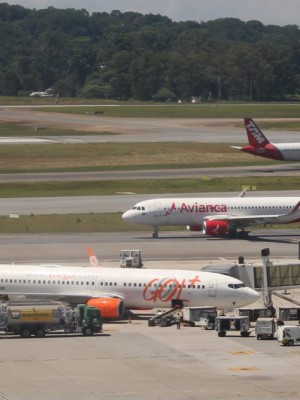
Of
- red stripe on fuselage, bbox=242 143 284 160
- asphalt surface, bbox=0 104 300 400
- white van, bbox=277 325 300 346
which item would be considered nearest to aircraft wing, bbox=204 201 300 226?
asphalt surface, bbox=0 104 300 400

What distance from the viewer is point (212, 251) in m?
101

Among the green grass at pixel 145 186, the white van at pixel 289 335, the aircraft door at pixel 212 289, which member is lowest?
the white van at pixel 289 335

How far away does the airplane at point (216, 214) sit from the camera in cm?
10819

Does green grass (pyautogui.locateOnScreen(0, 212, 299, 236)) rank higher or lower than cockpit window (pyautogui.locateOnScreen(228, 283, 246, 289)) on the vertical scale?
higher

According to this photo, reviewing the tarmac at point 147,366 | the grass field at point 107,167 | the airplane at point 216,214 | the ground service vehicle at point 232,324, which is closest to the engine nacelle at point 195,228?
the airplane at point 216,214

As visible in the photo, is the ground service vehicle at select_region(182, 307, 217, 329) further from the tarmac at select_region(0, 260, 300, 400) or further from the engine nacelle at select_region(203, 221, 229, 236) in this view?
the engine nacelle at select_region(203, 221, 229, 236)

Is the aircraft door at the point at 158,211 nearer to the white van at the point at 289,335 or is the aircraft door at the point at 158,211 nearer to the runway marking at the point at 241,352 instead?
the white van at the point at 289,335

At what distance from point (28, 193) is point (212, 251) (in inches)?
1565

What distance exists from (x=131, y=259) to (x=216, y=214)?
20199 millimetres

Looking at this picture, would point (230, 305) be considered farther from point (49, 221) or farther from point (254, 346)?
point (49, 221)

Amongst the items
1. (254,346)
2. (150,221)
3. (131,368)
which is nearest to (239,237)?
(150,221)

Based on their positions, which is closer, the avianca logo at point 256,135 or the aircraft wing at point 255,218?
the aircraft wing at point 255,218

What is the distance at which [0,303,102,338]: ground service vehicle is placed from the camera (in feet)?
225

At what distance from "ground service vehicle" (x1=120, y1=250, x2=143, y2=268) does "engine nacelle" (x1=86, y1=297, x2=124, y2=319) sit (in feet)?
53.3
